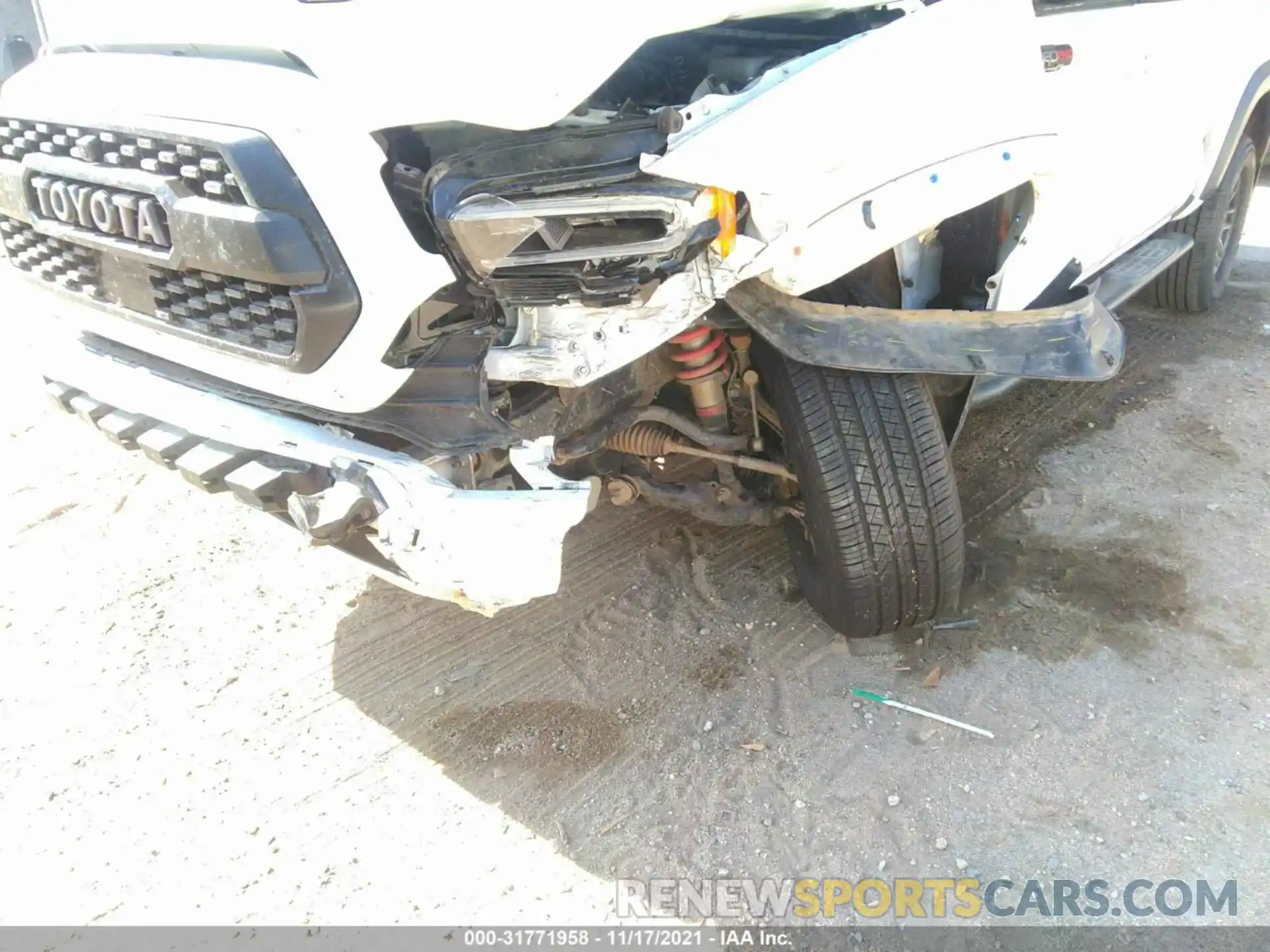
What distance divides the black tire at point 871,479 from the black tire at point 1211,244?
2715mm

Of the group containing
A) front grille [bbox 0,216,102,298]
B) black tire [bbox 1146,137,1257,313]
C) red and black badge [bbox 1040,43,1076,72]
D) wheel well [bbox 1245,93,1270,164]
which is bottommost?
black tire [bbox 1146,137,1257,313]

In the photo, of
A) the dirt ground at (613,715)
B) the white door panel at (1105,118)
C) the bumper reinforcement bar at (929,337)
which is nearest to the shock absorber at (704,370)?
the bumper reinforcement bar at (929,337)

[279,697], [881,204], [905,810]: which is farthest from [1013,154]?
[279,697]

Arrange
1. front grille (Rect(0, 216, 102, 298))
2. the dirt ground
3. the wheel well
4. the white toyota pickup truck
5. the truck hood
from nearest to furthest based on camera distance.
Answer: the truck hood < the white toyota pickup truck < the dirt ground < front grille (Rect(0, 216, 102, 298)) < the wheel well

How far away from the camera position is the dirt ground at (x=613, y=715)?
207 cm

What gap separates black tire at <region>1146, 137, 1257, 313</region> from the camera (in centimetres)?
448

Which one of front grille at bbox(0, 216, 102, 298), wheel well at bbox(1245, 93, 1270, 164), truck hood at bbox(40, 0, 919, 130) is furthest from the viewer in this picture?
wheel well at bbox(1245, 93, 1270, 164)

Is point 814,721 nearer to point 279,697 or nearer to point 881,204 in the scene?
point 881,204

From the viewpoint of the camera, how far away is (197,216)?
1.79 meters

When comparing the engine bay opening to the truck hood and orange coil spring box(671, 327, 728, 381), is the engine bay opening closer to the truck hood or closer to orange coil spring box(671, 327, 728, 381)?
the truck hood

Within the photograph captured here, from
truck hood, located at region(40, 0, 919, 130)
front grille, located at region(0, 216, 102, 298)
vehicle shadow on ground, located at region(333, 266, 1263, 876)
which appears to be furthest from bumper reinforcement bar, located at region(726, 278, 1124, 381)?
front grille, located at region(0, 216, 102, 298)

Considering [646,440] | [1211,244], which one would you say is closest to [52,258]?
[646,440]
